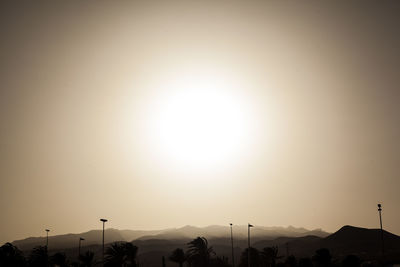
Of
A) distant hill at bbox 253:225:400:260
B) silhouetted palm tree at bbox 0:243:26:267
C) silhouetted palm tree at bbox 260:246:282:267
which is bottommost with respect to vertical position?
distant hill at bbox 253:225:400:260

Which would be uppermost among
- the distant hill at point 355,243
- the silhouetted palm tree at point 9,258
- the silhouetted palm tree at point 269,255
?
the silhouetted palm tree at point 9,258

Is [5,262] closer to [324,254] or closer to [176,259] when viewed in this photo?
[176,259]

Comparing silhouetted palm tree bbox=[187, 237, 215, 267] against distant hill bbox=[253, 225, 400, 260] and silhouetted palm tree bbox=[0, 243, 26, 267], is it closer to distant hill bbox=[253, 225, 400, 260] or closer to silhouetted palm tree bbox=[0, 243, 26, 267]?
silhouetted palm tree bbox=[0, 243, 26, 267]

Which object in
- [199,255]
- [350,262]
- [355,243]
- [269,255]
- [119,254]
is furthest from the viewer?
[355,243]

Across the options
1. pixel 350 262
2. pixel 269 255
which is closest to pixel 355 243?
pixel 269 255

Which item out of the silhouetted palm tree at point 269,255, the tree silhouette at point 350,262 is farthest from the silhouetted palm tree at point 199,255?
the tree silhouette at point 350,262

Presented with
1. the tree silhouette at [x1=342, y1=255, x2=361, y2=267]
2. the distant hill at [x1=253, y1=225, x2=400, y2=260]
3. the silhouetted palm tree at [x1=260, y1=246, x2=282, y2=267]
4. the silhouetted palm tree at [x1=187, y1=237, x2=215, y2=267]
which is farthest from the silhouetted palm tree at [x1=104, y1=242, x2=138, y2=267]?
the distant hill at [x1=253, y1=225, x2=400, y2=260]

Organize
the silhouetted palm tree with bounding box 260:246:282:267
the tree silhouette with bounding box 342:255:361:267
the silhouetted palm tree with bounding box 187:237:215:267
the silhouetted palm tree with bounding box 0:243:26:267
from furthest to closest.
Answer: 1. the silhouetted palm tree with bounding box 260:246:282:267
2. the silhouetted palm tree with bounding box 187:237:215:267
3. the tree silhouette with bounding box 342:255:361:267
4. the silhouetted palm tree with bounding box 0:243:26:267

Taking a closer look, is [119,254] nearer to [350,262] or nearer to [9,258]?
[9,258]

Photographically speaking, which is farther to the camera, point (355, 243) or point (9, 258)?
point (355, 243)

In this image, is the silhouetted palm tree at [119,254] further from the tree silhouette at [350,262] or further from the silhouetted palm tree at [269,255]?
the tree silhouette at [350,262]

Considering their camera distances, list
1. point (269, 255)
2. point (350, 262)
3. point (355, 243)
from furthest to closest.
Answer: point (355, 243) < point (269, 255) < point (350, 262)

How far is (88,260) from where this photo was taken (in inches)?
2105

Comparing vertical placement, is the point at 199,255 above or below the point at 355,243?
above
